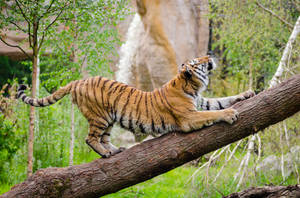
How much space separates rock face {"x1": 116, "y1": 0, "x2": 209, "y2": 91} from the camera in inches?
399

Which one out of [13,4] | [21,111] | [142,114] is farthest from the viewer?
[21,111]

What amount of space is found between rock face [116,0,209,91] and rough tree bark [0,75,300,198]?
6.48 metres

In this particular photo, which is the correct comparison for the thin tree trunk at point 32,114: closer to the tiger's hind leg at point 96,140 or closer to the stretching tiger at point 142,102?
the stretching tiger at point 142,102

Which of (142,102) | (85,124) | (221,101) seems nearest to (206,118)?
(221,101)

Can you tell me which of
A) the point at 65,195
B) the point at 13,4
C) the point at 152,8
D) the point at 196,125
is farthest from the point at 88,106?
the point at 152,8

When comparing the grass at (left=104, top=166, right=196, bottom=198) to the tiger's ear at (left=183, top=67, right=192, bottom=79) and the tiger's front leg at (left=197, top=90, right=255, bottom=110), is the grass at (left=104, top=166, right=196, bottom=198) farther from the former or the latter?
the tiger's ear at (left=183, top=67, right=192, bottom=79)

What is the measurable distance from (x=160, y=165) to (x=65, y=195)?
1.19 meters

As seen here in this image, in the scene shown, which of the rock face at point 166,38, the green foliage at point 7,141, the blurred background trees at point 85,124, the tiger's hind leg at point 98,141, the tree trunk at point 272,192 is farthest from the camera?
the rock face at point 166,38

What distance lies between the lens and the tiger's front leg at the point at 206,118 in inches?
144

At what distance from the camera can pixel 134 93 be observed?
165 inches

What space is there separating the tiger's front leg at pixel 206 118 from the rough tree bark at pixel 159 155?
7 centimetres

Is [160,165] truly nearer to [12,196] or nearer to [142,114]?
[142,114]

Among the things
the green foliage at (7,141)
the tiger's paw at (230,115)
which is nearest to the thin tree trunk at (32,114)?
the green foliage at (7,141)

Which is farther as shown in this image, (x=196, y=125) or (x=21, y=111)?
(x=21, y=111)
